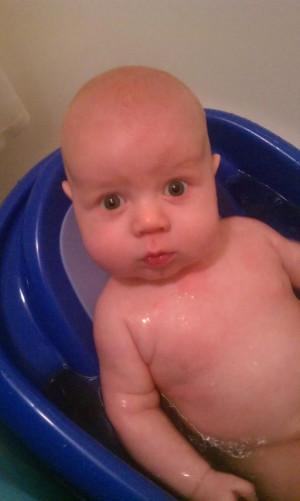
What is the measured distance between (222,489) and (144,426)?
0.14m

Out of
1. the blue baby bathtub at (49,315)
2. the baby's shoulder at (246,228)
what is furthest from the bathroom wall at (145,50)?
the baby's shoulder at (246,228)

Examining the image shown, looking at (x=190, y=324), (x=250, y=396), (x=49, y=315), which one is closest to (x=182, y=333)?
(x=190, y=324)

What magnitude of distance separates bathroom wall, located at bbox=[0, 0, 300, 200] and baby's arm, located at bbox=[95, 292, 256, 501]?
60 centimetres

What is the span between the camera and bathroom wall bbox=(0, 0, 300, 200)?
1.17 metres

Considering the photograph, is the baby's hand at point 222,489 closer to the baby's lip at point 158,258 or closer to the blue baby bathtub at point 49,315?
the blue baby bathtub at point 49,315

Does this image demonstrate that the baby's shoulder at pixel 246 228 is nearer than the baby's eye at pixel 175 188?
No

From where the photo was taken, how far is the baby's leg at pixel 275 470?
80 cm

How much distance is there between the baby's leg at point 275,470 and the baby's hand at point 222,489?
43 mm

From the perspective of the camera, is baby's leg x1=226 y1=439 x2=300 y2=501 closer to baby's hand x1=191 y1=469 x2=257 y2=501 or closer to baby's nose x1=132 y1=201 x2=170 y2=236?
baby's hand x1=191 y1=469 x2=257 y2=501

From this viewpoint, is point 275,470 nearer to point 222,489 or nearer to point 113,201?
point 222,489

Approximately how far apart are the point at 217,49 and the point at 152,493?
0.99m

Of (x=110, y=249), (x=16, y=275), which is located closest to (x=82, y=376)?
(x=16, y=275)

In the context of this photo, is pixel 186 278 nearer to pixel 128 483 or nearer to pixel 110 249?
pixel 110 249

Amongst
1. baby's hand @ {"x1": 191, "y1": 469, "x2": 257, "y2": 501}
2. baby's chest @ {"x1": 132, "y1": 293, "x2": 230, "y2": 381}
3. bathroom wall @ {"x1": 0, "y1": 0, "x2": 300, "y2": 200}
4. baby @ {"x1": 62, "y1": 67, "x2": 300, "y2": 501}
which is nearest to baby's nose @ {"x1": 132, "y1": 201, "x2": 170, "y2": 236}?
baby @ {"x1": 62, "y1": 67, "x2": 300, "y2": 501}
